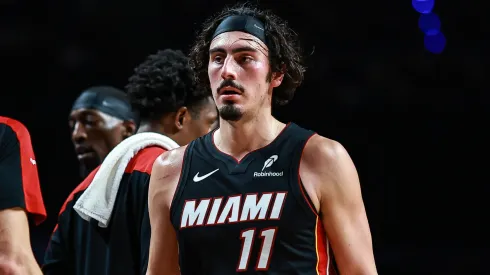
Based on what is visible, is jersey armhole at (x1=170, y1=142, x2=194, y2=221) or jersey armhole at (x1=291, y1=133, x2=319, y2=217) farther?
jersey armhole at (x1=170, y1=142, x2=194, y2=221)

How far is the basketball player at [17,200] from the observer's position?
2.33 metres

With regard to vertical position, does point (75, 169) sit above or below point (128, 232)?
above

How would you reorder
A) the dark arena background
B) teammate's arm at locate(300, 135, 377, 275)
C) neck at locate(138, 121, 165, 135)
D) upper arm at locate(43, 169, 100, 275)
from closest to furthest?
teammate's arm at locate(300, 135, 377, 275) < upper arm at locate(43, 169, 100, 275) < neck at locate(138, 121, 165, 135) < the dark arena background

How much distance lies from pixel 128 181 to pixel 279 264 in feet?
2.89

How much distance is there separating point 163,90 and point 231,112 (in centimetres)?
104

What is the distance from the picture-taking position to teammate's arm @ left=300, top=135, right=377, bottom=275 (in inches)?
88.0

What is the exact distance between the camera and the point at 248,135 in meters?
2.45

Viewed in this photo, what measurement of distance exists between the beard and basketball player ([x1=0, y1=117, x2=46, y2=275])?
65 cm

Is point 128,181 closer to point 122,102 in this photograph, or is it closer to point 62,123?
point 122,102

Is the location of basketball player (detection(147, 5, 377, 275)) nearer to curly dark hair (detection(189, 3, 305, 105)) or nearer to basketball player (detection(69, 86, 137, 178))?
curly dark hair (detection(189, 3, 305, 105))

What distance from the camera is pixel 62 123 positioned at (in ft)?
24.4

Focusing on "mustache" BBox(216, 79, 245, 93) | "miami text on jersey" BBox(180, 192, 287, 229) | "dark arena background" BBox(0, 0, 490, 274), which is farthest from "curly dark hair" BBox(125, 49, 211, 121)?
"dark arena background" BBox(0, 0, 490, 274)

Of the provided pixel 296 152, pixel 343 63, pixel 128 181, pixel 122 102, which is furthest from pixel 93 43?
pixel 296 152

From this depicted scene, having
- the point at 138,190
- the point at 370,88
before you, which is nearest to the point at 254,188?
the point at 138,190
